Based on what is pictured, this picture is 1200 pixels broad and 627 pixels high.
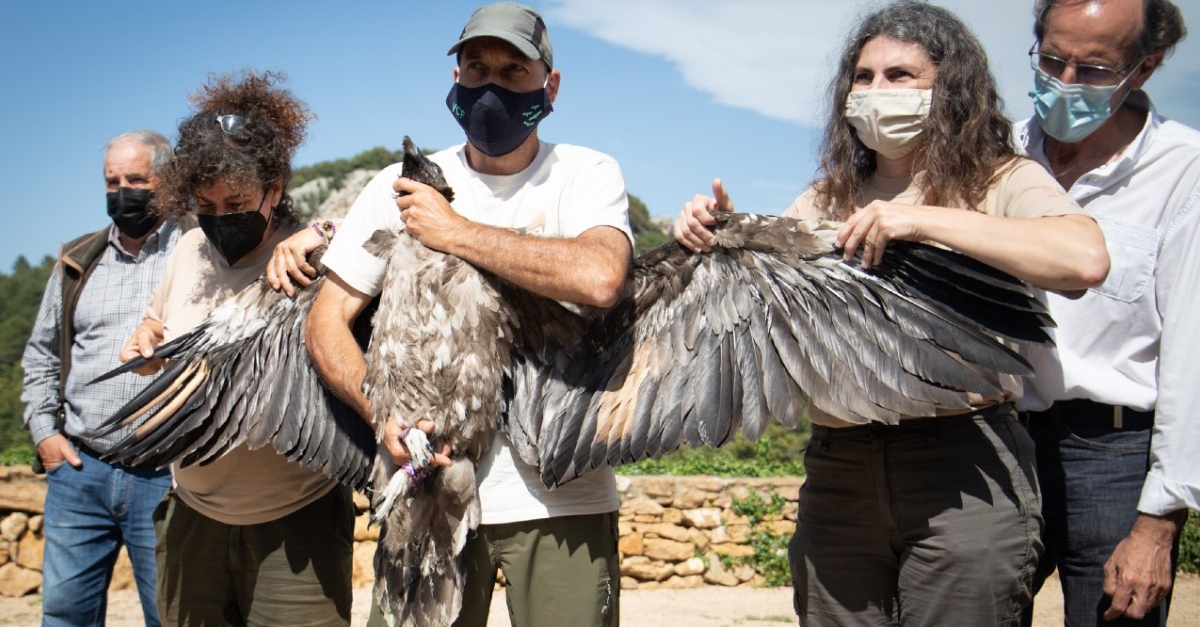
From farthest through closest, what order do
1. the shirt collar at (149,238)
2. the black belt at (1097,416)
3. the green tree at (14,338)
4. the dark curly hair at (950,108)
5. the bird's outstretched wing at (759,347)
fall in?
the green tree at (14,338)
the shirt collar at (149,238)
the black belt at (1097,416)
the dark curly hair at (950,108)
the bird's outstretched wing at (759,347)

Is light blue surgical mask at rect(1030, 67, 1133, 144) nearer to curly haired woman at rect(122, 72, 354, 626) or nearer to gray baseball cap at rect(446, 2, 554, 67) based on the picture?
gray baseball cap at rect(446, 2, 554, 67)

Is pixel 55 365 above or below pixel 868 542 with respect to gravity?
above

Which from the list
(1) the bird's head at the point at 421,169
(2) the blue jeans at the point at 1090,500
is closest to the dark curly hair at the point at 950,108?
(2) the blue jeans at the point at 1090,500

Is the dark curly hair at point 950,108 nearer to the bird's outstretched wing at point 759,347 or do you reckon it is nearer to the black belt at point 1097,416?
the bird's outstretched wing at point 759,347

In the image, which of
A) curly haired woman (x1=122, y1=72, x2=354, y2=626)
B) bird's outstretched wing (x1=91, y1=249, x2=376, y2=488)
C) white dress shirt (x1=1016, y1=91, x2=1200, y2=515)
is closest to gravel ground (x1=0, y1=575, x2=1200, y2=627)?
curly haired woman (x1=122, y1=72, x2=354, y2=626)

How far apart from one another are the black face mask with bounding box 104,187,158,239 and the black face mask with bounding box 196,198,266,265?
48.2 inches

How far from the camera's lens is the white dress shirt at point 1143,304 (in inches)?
106

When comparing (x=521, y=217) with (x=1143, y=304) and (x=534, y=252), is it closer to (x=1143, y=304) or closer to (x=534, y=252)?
(x=534, y=252)

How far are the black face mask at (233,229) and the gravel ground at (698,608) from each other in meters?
4.71

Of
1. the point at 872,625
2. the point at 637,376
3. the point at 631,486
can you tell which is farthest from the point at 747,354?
the point at 631,486

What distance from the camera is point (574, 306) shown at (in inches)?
116

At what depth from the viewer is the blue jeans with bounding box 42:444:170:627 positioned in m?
4.35

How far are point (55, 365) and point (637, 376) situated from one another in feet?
11.5

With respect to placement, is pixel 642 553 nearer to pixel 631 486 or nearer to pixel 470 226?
pixel 631 486
